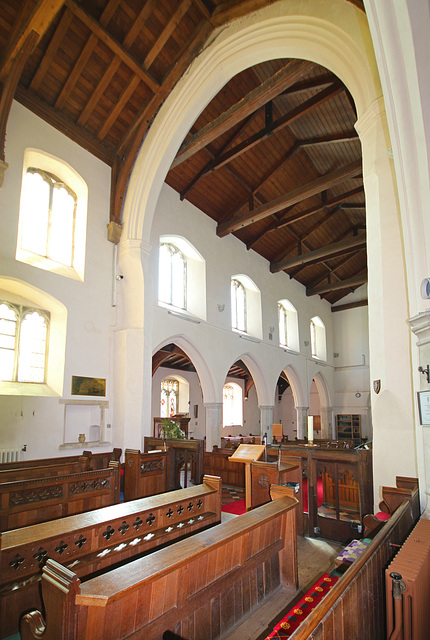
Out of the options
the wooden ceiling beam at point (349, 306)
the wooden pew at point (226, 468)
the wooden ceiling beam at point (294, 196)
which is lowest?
the wooden pew at point (226, 468)

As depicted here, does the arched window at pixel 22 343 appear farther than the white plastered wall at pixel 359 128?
Yes

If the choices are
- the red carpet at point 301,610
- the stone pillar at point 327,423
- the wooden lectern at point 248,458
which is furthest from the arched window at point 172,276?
the stone pillar at point 327,423

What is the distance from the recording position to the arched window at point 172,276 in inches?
368

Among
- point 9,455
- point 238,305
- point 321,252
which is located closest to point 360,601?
point 9,455

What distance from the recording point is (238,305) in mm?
12047

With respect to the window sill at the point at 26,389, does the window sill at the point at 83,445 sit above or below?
below

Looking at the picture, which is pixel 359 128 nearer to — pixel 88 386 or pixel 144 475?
pixel 144 475

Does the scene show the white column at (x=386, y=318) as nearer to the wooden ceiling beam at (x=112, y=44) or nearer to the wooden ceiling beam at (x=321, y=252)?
the wooden ceiling beam at (x=112, y=44)

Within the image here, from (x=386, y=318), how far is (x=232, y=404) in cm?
1280

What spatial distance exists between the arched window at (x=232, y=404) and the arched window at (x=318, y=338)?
3.48 m

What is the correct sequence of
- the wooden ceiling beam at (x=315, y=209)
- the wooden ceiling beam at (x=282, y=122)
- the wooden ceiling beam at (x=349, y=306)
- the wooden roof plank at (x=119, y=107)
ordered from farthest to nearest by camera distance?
1. the wooden ceiling beam at (x=349, y=306)
2. the wooden ceiling beam at (x=315, y=209)
3. the wooden ceiling beam at (x=282, y=122)
4. the wooden roof plank at (x=119, y=107)

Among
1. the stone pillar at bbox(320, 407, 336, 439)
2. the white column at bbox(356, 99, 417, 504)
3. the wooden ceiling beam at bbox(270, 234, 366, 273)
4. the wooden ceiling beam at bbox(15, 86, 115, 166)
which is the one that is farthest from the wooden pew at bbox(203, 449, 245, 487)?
the stone pillar at bbox(320, 407, 336, 439)

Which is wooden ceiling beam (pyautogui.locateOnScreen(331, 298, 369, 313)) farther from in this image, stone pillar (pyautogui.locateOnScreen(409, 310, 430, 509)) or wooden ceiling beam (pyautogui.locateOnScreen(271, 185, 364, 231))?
stone pillar (pyautogui.locateOnScreen(409, 310, 430, 509))

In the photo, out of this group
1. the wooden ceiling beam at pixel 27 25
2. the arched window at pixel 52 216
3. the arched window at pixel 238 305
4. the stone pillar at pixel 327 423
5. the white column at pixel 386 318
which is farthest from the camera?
the stone pillar at pixel 327 423
